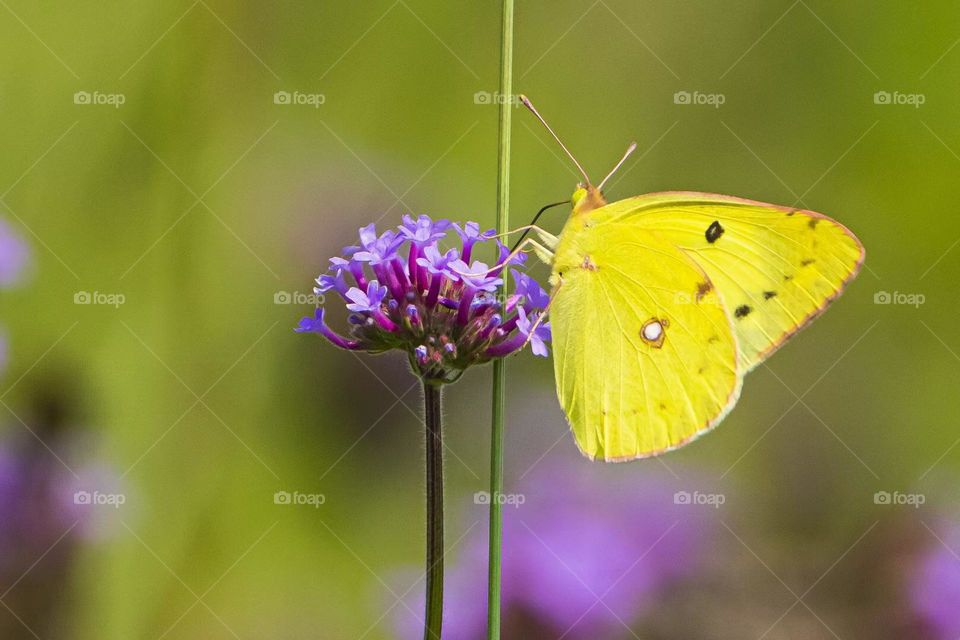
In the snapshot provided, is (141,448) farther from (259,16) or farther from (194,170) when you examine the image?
(259,16)

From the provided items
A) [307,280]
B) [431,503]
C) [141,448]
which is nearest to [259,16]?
[307,280]

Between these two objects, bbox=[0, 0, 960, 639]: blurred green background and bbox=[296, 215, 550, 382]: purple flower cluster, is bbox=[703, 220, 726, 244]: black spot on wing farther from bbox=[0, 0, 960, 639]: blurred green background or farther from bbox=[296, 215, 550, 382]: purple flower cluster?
bbox=[0, 0, 960, 639]: blurred green background

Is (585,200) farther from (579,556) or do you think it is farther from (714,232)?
(579,556)

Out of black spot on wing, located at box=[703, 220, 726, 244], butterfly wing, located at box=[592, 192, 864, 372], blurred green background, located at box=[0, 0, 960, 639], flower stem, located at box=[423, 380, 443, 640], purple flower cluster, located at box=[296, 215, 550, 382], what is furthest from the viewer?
blurred green background, located at box=[0, 0, 960, 639]

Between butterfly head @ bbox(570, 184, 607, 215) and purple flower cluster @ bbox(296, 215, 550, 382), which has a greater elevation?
butterfly head @ bbox(570, 184, 607, 215)

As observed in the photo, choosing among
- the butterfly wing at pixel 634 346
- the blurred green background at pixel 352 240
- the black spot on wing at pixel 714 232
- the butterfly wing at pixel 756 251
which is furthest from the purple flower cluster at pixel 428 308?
the blurred green background at pixel 352 240

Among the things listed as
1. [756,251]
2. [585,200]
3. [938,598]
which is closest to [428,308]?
[585,200]

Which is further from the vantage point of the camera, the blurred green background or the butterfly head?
the blurred green background

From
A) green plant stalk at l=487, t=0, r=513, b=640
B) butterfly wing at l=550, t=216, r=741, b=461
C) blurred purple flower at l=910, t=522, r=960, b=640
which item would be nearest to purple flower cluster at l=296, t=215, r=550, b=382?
green plant stalk at l=487, t=0, r=513, b=640
